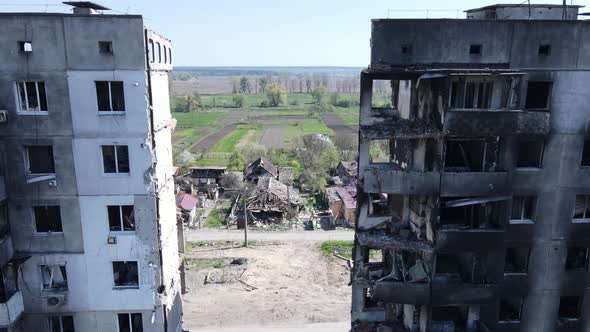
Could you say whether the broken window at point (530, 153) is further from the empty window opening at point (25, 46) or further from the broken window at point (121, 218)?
the empty window opening at point (25, 46)

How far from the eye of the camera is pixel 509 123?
1719 centimetres

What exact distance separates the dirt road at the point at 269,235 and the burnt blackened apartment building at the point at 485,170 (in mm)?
26061

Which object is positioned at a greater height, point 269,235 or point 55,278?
point 55,278

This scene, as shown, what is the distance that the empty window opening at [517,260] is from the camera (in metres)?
19.3

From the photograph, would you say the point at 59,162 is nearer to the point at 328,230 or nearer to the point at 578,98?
the point at 578,98

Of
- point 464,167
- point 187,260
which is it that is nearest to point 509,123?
point 464,167

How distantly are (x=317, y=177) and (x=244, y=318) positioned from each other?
3605 cm

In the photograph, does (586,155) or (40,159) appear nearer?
(40,159)

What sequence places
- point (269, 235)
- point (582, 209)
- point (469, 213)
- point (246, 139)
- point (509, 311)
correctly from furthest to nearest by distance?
point (246, 139), point (269, 235), point (509, 311), point (469, 213), point (582, 209)

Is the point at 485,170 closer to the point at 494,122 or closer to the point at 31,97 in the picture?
the point at 494,122

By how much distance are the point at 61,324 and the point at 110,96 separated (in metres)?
11.1

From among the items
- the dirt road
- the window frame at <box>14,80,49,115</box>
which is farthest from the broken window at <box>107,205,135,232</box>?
the dirt road

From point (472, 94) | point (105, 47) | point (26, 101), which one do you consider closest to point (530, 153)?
point (472, 94)

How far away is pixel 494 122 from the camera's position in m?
17.2
